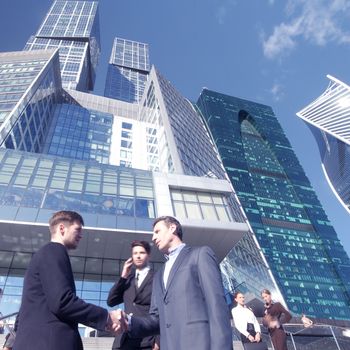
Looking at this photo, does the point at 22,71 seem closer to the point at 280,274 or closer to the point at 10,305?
the point at 10,305

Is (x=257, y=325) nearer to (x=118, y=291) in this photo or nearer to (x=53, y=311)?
(x=118, y=291)

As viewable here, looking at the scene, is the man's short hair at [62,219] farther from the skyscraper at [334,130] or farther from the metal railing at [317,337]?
the skyscraper at [334,130]

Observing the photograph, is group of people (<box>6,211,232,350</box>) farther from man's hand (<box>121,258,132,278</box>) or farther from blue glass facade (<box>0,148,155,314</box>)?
blue glass facade (<box>0,148,155,314</box>)

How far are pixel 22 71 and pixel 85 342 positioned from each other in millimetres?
57511

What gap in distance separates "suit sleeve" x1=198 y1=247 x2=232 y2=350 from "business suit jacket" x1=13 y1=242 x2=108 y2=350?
0.91 meters

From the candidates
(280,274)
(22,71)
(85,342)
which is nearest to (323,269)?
(280,274)

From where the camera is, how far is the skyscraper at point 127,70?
437ft

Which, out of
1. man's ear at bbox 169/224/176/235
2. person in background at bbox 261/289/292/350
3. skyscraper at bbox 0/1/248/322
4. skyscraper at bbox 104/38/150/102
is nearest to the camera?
man's ear at bbox 169/224/176/235

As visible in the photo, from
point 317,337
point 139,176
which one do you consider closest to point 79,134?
point 139,176

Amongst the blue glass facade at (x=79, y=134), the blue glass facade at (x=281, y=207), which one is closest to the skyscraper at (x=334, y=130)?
the blue glass facade at (x=281, y=207)

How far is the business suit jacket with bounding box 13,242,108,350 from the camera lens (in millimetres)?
2496

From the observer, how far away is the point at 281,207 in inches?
4776

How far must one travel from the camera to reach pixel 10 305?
1681cm

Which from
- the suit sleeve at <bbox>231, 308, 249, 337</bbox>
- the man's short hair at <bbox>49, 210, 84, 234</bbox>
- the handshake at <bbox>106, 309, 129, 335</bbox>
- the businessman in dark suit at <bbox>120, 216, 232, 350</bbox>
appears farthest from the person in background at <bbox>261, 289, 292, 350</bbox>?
the man's short hair at <bbox>49, 210, 84, 234</bbox>
